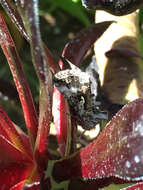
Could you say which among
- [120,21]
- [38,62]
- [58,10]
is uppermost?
[38,62]

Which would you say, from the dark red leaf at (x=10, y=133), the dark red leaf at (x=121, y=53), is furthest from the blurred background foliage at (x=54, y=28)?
the dark red leaf at (x=10, y=133)

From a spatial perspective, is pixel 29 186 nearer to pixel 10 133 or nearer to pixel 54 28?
pixel 10 133

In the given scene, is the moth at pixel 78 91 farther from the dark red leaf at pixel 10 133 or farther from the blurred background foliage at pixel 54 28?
the blurred background foliage at pixel 54 28

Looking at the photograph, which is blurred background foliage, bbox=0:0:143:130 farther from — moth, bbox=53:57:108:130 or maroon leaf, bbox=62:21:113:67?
moth, bbox=53:57:108:130

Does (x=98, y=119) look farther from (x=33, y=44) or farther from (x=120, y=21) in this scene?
(x=120, y=21)

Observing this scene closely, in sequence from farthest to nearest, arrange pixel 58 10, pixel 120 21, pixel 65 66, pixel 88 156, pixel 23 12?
pixel 58 10 → pixel 120 21 → pixel 65 66 → pixel 88 156 → pixel 23 12

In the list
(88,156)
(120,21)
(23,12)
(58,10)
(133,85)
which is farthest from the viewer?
(58,10)

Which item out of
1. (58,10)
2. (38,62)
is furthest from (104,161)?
(58,10)
